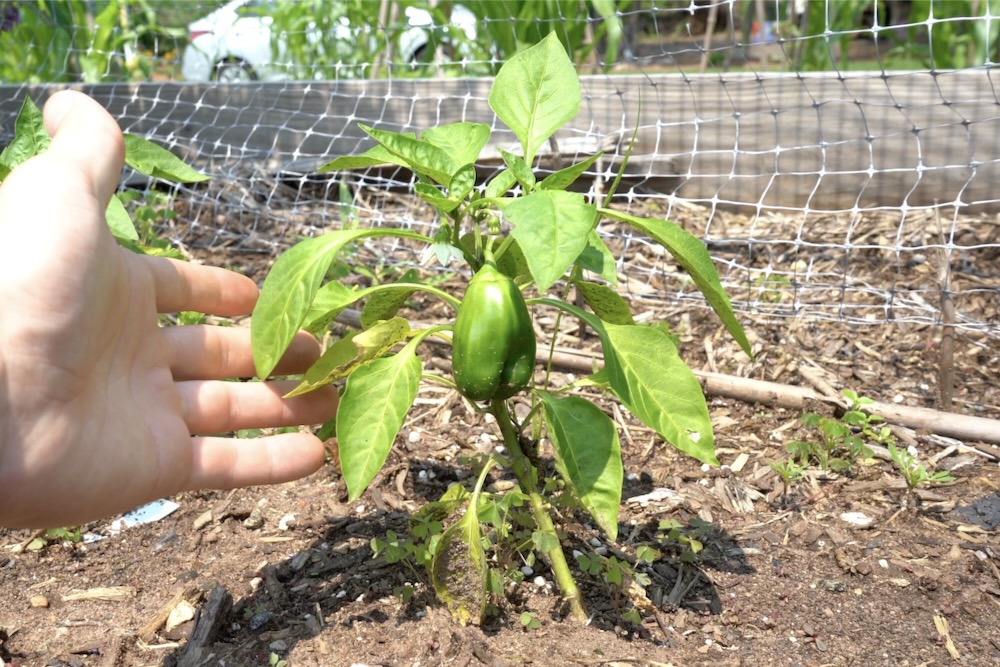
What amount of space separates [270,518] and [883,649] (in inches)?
49.0

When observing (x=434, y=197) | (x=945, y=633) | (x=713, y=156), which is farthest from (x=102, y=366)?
(x=713, y=156)

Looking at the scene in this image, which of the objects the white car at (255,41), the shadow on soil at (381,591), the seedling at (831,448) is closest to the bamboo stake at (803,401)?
the seedling at (831,448)

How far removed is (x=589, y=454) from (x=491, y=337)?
0.25m

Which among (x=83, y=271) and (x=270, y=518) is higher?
(x=83, y=271)

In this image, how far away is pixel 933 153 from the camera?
10.9 feet

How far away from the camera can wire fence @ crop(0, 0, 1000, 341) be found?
9.81 feet

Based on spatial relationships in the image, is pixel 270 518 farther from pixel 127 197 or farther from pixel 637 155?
pixel 637 155

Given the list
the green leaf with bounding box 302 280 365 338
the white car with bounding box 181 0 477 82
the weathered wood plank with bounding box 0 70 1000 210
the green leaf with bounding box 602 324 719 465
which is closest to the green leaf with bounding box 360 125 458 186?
the green leaf with bounding box 302 280 365 338

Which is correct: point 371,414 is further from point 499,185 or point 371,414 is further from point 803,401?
point 803,401

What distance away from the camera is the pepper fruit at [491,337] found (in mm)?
1250

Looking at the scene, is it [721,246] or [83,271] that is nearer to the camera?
[83,271]

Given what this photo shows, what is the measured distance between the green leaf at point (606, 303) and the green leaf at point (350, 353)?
A: 0.31 metres

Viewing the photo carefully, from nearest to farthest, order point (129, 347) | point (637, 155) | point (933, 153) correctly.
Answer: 1. point (129, 347)
2. point (933, 153)
3. point (637, 155)

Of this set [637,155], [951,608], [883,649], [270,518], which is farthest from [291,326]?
[637,155]
